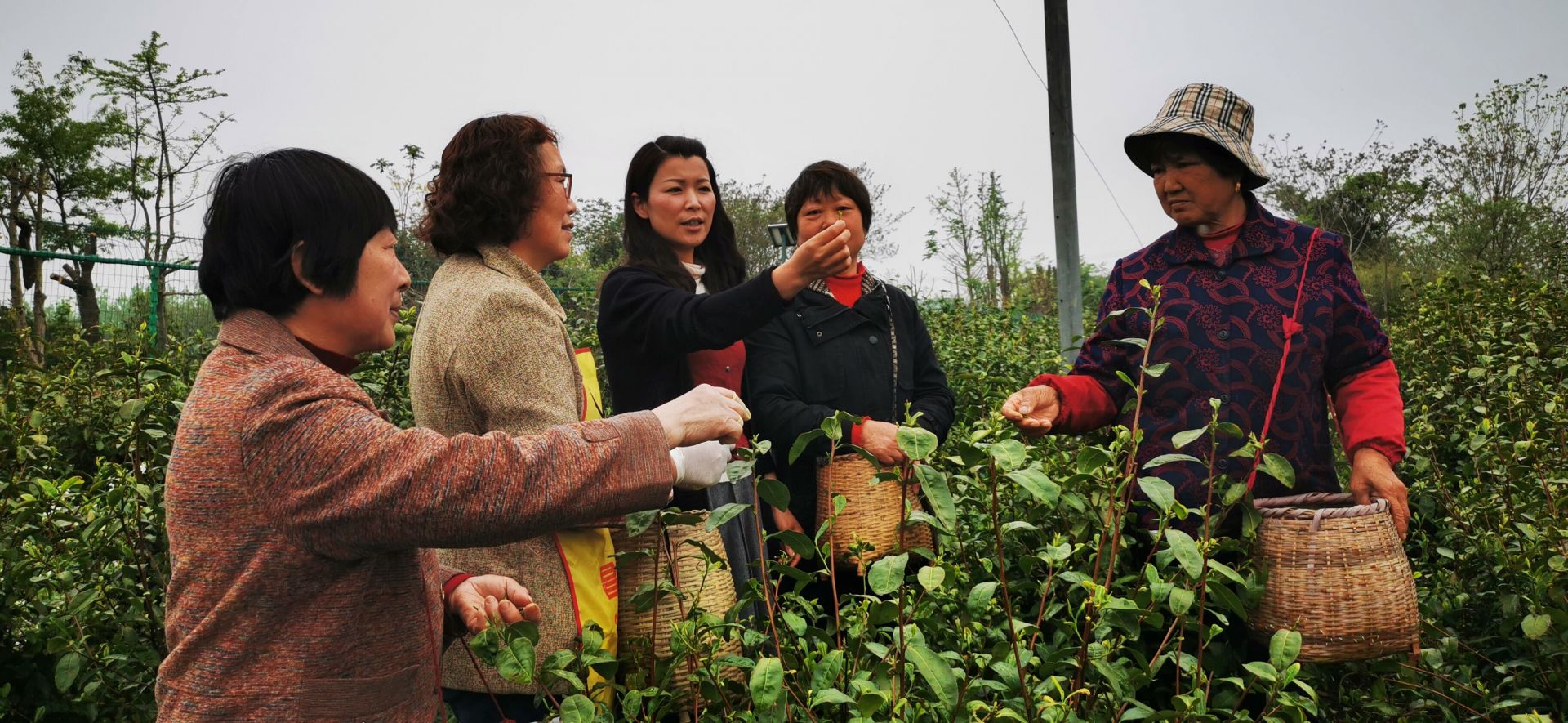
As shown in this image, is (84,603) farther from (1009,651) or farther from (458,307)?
(1009,651)

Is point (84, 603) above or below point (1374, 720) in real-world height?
above

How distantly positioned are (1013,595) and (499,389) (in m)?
1.03

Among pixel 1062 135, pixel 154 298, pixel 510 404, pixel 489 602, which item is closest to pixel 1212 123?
pixel 510 404

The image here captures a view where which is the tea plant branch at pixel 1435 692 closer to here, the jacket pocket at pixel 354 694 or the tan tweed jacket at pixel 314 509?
the tan tweed jacket at pixel 314 509

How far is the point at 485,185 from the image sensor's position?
2.01 metres

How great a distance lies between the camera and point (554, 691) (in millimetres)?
1499

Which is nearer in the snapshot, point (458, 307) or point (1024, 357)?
point (458, 307)

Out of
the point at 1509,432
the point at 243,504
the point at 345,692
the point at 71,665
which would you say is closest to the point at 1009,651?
the point at 345,692

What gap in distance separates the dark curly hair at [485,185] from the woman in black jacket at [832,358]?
0.92 m

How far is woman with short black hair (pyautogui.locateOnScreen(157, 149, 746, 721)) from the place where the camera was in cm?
113

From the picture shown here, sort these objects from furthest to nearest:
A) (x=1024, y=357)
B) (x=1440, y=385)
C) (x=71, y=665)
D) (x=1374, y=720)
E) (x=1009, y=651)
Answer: (x=1024, y=357), (x=1440, y=385), (x=1374, y=720), (x=71, y=665), (x=1009, y=651)

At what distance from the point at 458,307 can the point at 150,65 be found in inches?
796

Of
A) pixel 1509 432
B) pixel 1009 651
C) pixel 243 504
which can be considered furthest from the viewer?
pixel 1509 432

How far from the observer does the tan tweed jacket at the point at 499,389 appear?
1741mm
